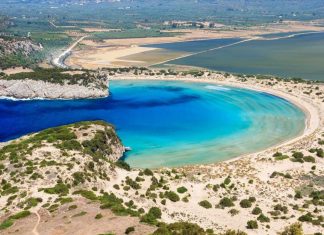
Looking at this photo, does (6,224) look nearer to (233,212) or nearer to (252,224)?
(233,212)

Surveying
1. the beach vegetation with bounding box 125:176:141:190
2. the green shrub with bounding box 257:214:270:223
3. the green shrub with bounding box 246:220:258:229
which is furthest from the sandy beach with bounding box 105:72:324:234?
the beach vegetation with bounding box 125:176:141:190

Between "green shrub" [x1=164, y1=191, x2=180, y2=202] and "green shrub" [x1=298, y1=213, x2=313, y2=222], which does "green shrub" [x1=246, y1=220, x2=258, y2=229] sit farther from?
"green shrub" [x1=164, y1=191, x2=180, y2=202]

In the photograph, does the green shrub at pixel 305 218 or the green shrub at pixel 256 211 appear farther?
the green shrub at pixel 256 211

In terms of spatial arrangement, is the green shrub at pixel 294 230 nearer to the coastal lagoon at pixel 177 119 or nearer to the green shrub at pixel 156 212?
the green shrub at pixel 156 212

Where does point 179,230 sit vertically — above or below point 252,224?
above

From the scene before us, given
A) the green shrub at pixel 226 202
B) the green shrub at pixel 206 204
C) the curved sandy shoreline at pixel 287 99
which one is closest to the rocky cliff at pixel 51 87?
the curved sandy shoreline at pixel 287 99

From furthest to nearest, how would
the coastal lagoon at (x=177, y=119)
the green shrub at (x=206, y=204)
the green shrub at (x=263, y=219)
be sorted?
the coastal lagoon at (x=177, y=119)
the green shrub at (x=206, y=204)
the green shrub at (x=263, y=219)

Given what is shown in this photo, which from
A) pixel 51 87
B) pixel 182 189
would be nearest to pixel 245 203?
pixel 182 189
